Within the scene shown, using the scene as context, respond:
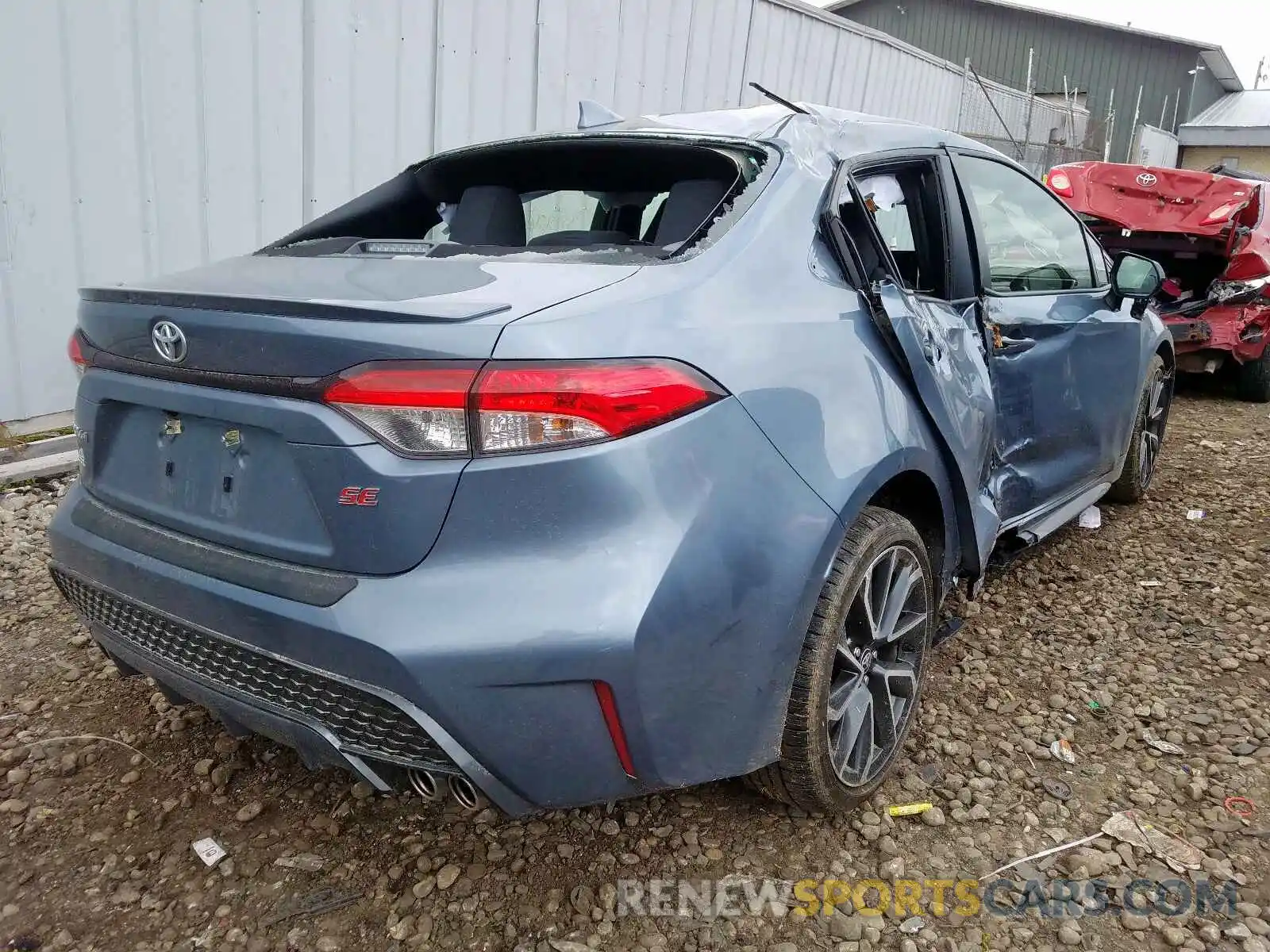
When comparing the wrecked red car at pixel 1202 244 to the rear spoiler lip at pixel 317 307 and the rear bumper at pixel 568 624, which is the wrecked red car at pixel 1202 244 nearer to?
the rear bumper at pixel 568 624

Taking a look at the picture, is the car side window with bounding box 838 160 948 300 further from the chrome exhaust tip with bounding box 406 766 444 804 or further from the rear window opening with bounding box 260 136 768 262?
the chrome exhaust tip with bounding box 406 766 444 804

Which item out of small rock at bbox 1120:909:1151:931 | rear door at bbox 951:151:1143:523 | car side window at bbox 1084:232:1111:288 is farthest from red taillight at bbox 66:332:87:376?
car side window at bbox 1084:232:1111:288

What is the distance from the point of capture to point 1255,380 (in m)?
7.00

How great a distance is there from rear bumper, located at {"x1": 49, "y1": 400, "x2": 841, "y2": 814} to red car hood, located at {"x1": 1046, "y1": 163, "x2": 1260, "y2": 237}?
6.05 metres

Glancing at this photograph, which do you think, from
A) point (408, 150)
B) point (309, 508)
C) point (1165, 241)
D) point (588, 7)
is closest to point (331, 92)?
point (408, 150)

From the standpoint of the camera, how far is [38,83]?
398 cm

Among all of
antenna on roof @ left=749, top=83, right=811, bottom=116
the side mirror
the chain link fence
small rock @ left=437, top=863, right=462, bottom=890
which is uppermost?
the chain link fence

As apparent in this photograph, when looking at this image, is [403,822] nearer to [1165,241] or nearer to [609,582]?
[609,582]

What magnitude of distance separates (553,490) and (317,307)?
515mm

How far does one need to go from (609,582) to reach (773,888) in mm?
911

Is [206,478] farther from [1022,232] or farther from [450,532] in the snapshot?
[1022,232]

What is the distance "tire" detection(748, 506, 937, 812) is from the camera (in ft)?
6.10

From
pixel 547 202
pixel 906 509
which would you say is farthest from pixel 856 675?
pixel 547 202

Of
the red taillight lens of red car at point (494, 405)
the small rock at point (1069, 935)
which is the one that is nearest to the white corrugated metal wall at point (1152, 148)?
the small rock at point (1069, 935)
